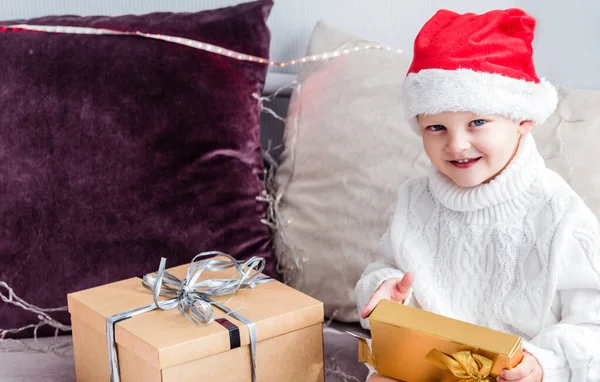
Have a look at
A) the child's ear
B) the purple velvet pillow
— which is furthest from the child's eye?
the purple velvet pillow

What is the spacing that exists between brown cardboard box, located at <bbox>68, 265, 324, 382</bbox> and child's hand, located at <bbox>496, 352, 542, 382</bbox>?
10.7 inches

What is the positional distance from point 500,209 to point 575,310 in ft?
0.52

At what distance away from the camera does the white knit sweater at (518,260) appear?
93 cm

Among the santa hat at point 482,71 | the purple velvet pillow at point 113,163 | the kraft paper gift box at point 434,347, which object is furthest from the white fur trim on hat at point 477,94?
the purple velvet pillow at point 113,163

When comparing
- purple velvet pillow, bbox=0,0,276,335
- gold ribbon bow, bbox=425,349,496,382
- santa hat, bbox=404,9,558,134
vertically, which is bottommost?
gold ribbon bow, bbox=425,349,496,382

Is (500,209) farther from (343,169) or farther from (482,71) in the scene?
(343,169)

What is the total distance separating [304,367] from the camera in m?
1.03

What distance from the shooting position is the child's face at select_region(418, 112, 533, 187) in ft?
3.14

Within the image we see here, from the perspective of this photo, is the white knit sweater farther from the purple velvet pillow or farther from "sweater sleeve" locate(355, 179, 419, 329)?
the purple velvet pillow

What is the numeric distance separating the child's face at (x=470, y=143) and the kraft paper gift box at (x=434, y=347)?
20cm

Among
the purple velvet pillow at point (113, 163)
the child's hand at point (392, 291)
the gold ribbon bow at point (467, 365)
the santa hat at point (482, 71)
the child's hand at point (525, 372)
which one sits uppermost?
the santa hat at point (482, 71)

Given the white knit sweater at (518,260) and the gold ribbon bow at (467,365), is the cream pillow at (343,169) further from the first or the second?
the gold ribbon bow at (467,365)

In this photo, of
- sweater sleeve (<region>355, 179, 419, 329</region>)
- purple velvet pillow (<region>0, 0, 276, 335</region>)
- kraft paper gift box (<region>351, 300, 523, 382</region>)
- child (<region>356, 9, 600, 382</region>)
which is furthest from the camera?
purple velvet pillow (<region>0, 0, 276, 335</region>)

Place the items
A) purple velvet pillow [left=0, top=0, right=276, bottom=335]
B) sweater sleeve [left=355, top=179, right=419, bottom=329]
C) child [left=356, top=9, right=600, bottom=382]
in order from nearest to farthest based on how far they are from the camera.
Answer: child [left=356, top=9, right=600, bottom=382] < sweater sleeve [left=355, top=179, right=419, bottom=329] < purple velvet pillow [left=0, top=0, right=276, bottom=335]
